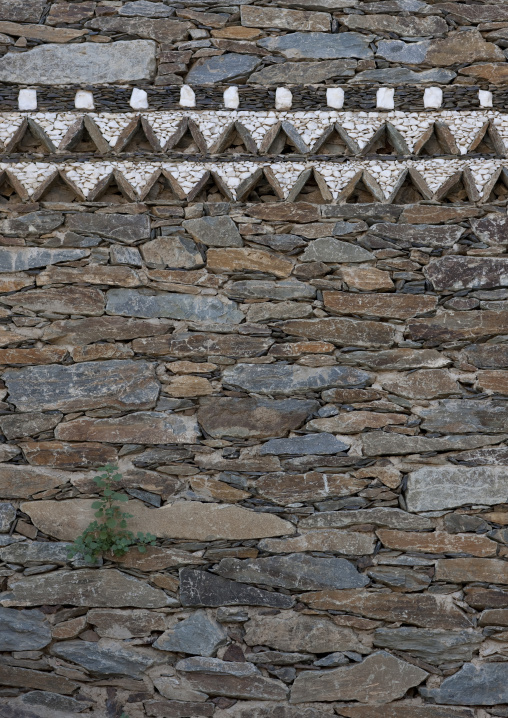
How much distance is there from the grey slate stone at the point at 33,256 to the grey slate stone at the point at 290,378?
953mm

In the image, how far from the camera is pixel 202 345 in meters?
3.47

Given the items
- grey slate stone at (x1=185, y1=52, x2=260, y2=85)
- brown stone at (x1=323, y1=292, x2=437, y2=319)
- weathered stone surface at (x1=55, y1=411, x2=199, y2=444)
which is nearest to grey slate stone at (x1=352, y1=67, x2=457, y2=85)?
grey slate stone at (x1=185, y1=52, x2=260, y2=85)

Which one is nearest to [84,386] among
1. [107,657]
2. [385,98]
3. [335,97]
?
[107,657]

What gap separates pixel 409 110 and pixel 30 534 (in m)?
2.77

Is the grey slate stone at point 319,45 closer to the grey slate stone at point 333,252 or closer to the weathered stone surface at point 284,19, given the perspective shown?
the weathered stone surface at point 284,19

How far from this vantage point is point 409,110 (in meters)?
3.70

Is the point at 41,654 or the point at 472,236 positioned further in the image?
the point at 472,236

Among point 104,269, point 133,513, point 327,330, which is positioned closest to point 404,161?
point 327,330

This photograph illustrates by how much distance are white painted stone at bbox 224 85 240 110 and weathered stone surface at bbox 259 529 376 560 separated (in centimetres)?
214

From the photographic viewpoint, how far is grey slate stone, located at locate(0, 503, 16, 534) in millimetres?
3352

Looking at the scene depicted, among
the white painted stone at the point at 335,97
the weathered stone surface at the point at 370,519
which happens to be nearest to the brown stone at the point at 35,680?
the weathered stone surface at the point at 370,519

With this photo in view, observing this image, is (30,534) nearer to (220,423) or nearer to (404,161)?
(220,423)

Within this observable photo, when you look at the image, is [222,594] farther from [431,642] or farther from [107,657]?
[431,642]

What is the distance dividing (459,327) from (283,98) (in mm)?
1452
